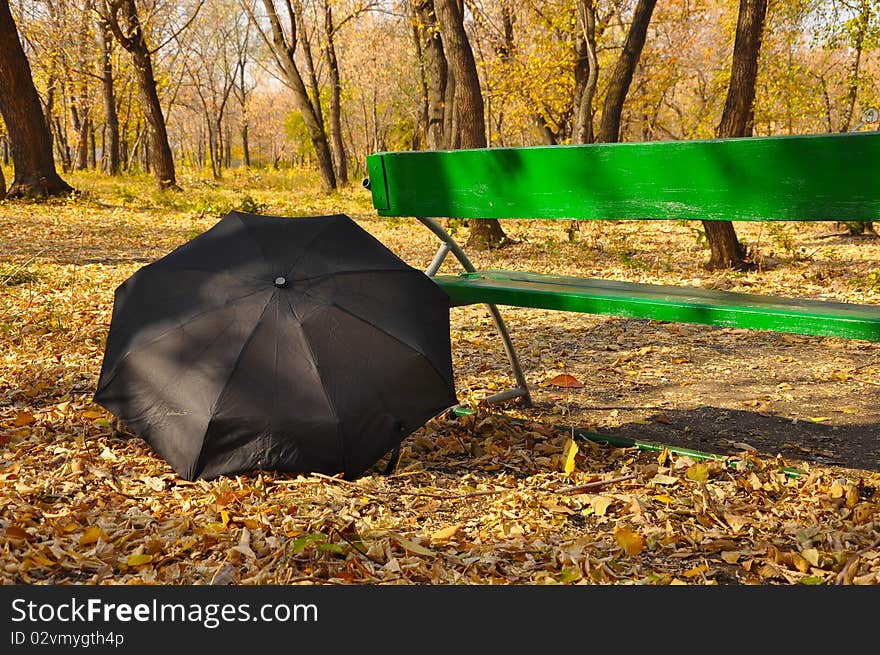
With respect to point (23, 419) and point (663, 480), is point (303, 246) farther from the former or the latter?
point (663, 480)

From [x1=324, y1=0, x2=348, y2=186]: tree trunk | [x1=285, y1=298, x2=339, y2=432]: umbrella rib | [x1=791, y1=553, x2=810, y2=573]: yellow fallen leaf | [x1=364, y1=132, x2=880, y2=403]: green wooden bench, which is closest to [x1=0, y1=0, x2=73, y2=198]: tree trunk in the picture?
[x1=364, y1=132, x2=880, y2=403]: green wooden bench

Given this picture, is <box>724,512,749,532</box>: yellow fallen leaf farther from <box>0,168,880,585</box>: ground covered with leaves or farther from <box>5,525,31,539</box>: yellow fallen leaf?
<box>5,525,31,539</box>: yellow fallen leaf

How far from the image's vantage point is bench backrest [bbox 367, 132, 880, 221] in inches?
103

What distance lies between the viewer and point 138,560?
7.95 ft

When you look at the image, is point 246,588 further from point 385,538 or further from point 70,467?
point 70,467

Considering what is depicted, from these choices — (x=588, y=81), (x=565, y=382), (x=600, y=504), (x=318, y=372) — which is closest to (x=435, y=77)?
(x=588, y=81)

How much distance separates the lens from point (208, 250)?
340cm

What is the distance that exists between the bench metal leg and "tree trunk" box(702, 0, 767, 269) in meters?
4.68

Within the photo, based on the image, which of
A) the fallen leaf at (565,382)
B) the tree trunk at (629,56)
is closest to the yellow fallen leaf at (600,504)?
the fallen leaf at (565,382)

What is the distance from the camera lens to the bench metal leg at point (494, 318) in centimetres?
378

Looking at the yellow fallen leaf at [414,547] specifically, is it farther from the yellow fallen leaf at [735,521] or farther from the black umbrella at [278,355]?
the yellow fallen leaf at [735,521]

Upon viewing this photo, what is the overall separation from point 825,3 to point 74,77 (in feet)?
64.8

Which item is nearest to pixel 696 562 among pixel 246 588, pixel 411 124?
pixel 246 588

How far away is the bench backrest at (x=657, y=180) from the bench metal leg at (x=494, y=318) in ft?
0.47
